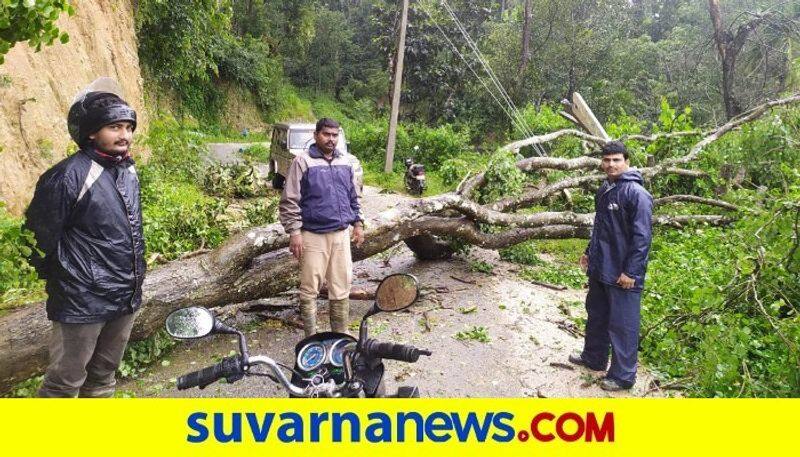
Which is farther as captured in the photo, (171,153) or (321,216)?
(171,153)

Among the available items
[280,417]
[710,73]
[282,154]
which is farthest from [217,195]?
[710,73]

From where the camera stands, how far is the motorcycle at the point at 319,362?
1896 millimetres

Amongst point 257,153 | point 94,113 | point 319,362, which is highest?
Answer: point 94,113

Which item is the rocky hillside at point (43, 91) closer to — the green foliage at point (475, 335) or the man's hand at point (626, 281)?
the green foliage at point (475, 335)

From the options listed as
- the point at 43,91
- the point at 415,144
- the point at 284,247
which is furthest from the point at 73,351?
the point at 415,144

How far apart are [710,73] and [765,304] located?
73.9 ft

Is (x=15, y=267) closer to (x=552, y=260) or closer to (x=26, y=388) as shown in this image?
(x=26, y=388)

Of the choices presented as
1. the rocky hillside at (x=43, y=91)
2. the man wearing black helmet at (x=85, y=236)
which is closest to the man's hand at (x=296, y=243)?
the man wearing black helmet at (x=85, y=236)

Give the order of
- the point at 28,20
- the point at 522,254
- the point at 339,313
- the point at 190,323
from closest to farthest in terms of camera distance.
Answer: the point at 190,323 → the point at 28,20 → the point at 339,313 → the point at 522,254

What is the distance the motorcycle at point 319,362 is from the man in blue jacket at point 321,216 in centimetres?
229

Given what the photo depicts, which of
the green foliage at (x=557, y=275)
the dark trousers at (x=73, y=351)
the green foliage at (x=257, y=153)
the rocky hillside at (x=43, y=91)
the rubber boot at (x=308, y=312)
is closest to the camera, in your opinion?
the dark trousers at (x=73, y=351)

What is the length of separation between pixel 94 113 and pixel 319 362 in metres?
2.01

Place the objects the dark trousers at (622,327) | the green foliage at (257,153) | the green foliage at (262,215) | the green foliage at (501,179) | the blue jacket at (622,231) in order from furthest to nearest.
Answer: the green foliage at (257,153) → the green foliage at (501,179) → the green foliage at (262,215) → the dark trousers at (622,327) → the blue jacket at (622,231)

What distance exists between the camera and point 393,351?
1951mm
